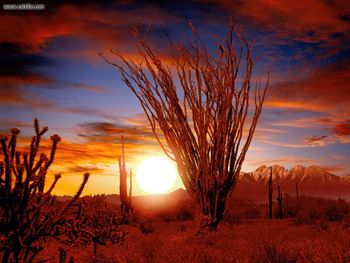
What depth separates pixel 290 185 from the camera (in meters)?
91.7

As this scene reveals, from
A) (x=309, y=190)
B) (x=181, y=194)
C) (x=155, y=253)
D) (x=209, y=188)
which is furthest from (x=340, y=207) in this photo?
(x=309, y=190)

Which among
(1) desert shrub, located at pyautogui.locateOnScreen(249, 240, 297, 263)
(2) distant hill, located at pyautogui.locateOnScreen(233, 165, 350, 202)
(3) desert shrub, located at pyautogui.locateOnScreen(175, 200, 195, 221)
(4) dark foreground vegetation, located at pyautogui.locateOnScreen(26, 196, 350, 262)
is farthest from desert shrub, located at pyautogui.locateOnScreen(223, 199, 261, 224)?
(2) distant hill, located at pyautogui.locateOnScreen(233, 165, 350, 202)

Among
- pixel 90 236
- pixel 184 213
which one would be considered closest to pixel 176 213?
pixel 184 213

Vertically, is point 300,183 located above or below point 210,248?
above

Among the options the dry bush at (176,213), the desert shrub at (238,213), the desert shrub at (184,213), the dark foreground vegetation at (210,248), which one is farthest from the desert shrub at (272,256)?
the desert shrub at (184,213)

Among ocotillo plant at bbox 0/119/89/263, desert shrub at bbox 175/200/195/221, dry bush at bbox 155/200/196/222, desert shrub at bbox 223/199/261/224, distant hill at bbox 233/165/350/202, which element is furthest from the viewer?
distant hill at bbox 233/165/350/202

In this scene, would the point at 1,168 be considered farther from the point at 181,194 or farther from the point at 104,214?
the point at 181,194

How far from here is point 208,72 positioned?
9328 mm

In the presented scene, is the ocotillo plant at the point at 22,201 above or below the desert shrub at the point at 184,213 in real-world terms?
above

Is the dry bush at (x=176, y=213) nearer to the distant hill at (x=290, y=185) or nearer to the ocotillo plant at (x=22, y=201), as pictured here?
the ocotillo plant at (x=22, y=201)

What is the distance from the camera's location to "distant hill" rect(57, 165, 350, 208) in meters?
78.4

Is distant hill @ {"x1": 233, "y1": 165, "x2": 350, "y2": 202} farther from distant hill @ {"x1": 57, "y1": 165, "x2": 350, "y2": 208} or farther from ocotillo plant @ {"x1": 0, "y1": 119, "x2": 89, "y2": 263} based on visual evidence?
ocotillo plant @ {"x1": 0, "y1": 119, "x2": 89, "y2": 263}

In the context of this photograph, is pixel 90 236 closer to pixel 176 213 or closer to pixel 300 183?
pixel 176 213

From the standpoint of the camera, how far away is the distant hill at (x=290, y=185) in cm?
7844
